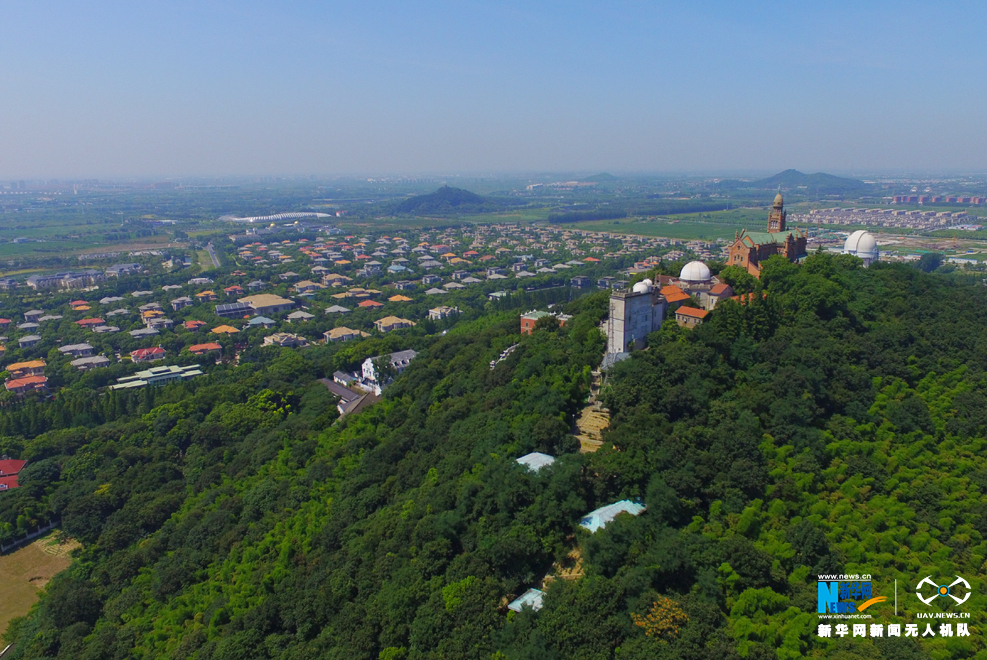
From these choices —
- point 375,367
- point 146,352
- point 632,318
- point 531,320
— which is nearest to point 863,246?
point 531,320

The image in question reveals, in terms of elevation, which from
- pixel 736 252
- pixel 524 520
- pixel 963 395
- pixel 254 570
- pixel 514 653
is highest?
pixel 736 252

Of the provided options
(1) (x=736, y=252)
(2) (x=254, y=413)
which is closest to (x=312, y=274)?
(2) (x=254, y=413)

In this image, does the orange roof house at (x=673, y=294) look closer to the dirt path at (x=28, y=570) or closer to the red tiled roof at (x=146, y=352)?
the dirt path at (x=28, y=570)

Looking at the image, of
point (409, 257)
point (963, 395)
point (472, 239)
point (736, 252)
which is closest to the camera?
point (963, 395)

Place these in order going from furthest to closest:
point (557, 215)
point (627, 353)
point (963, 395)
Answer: point (557, 215), point (627, 353), point (963, 395)

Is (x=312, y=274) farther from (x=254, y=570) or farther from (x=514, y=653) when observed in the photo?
(x=514, y=653)

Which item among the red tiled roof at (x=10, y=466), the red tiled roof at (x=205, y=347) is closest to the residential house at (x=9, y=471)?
the red tiled roof at (x=10, y=466)

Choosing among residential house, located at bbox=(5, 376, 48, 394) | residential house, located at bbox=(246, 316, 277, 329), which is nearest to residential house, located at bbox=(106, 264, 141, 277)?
residential house, located at bbox=(246, 316, 277, 329)
